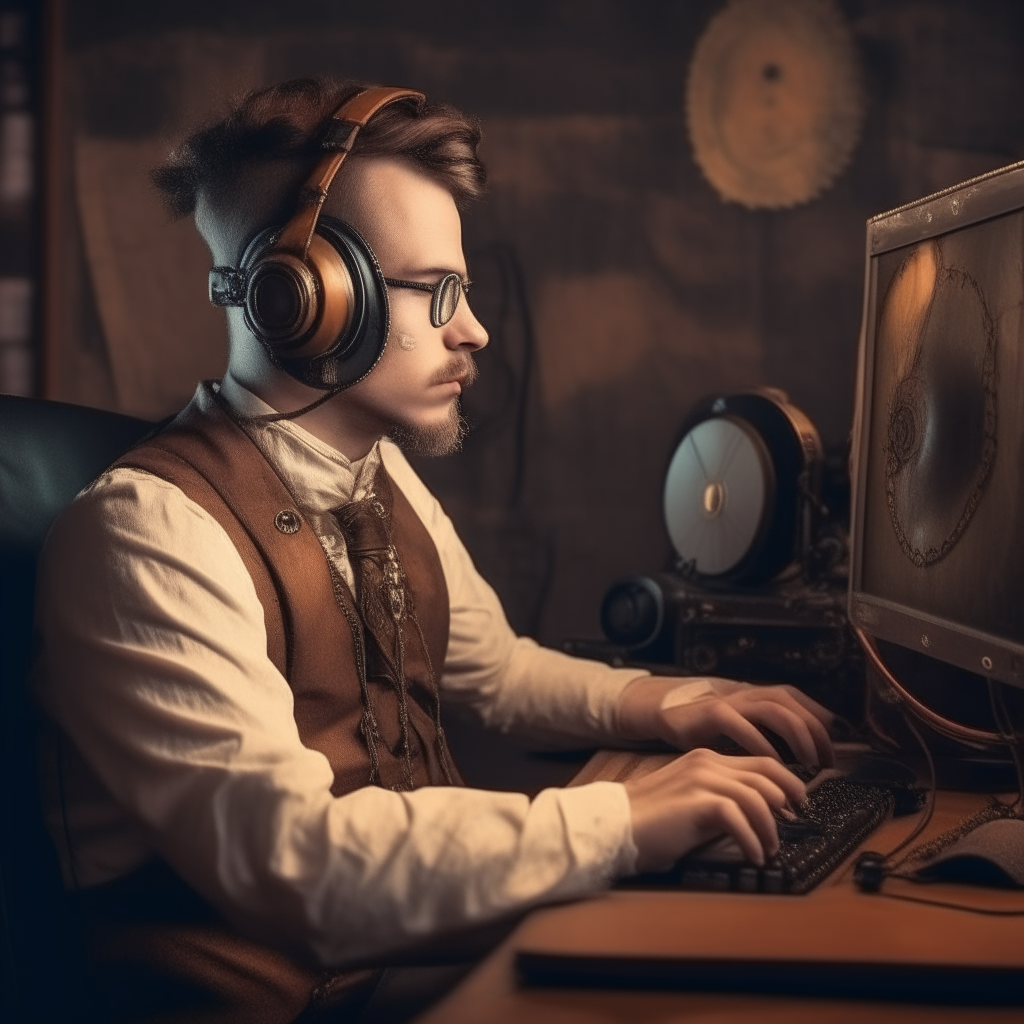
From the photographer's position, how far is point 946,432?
1.20 meters

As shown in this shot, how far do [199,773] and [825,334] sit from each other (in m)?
1.63

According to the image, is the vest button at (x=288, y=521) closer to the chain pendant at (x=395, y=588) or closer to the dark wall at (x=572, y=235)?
the chain pendant at (x=395, y=588)

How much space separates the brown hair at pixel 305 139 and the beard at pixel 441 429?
0.59 ft

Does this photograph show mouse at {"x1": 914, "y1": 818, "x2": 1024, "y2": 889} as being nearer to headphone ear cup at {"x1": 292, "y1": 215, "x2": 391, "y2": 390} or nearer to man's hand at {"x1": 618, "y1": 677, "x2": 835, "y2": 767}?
man's hand at {"x1": 618, "y1": 677, "x2": 835, "y2": 767}

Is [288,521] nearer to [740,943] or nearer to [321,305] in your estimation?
[321,305]

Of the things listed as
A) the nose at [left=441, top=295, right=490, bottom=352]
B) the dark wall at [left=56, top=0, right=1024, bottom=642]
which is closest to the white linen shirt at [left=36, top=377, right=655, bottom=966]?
the nose at [left=441, top=295, right=490, bottom=352]

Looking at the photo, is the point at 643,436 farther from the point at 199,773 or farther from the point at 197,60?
the point at 199,773

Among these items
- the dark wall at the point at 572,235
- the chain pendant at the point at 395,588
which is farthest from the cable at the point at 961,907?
the dark wall at the point at 572,235

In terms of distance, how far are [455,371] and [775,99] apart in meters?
1.18

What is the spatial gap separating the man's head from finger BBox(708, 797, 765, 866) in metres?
0.53

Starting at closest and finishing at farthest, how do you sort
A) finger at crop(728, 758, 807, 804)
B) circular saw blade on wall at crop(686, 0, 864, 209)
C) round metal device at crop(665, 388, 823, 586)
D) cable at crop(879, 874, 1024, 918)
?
1. cable at crop(879, 874, 1024, 918)
2. finger at crop(728, 758, 807, 804)
3. round metal device at crop(665, 388, 823, 586)
4. circular saw blade on wall at crop(686, 0, 864, 209)

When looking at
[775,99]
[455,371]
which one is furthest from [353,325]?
[775,99]

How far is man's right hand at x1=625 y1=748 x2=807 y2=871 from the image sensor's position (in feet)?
3.17

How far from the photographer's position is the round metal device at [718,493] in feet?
5.98
